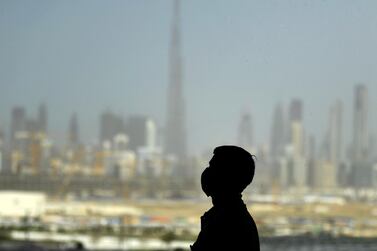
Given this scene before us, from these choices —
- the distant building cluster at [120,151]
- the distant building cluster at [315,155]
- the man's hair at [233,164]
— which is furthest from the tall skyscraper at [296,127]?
the man's hair at [233,164]

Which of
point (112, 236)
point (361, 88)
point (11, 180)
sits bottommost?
point (112, 236)

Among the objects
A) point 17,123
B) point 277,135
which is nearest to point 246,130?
point 277,135

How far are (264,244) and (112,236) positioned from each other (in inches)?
112

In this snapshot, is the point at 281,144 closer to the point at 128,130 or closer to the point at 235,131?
the point at 235,131

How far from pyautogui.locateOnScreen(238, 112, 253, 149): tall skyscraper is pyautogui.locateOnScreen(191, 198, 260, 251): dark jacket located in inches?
460

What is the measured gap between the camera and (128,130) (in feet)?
45.4

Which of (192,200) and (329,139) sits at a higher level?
(329,139)

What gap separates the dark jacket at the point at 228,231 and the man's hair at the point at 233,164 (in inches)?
1.3

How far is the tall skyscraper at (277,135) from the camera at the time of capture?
12750mm

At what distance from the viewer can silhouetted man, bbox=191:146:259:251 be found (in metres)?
1.10

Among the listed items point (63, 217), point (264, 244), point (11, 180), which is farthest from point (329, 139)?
point (11, 180)

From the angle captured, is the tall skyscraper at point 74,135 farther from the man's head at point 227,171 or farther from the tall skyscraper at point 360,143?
the man's head at point 227,171

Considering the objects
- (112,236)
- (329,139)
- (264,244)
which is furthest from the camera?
(112,236)

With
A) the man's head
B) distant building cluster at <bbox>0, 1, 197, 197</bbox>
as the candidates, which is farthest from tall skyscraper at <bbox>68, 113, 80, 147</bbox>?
the man's head
